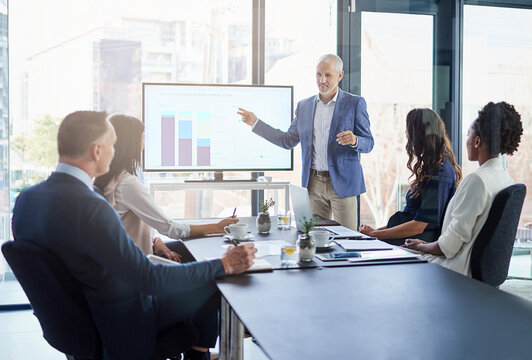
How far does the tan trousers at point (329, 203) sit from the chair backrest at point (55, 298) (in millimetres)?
2595

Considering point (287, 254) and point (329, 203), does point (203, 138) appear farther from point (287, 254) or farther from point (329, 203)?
point (287, 254)

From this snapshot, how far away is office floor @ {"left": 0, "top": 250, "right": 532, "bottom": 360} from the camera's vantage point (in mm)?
3248

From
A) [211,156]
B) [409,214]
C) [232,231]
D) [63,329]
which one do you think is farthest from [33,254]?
[211,156]

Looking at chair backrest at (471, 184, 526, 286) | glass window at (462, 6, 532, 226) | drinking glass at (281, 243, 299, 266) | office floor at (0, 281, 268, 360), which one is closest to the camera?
drinking glass at (281, 243, 299, 266)

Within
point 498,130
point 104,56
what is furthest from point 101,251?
point 104,56

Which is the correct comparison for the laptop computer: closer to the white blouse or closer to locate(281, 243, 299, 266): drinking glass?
locate(281, 243, 299, 266): drinking glass

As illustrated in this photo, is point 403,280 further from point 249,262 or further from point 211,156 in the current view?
point 211,156

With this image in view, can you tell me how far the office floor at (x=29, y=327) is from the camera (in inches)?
128

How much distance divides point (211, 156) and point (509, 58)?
2.24 m

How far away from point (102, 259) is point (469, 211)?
1.59 metres

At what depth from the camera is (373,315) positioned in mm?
1491

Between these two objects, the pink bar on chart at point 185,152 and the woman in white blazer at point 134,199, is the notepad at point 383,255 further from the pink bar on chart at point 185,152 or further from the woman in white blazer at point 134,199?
the pink bar on chart at point 185,152

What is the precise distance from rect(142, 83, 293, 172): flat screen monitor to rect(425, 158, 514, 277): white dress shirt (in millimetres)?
2175

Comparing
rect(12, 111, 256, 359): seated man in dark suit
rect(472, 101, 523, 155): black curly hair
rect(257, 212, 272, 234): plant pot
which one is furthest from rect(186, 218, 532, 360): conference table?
rect(472, 101, 523, 155): black curly hair
